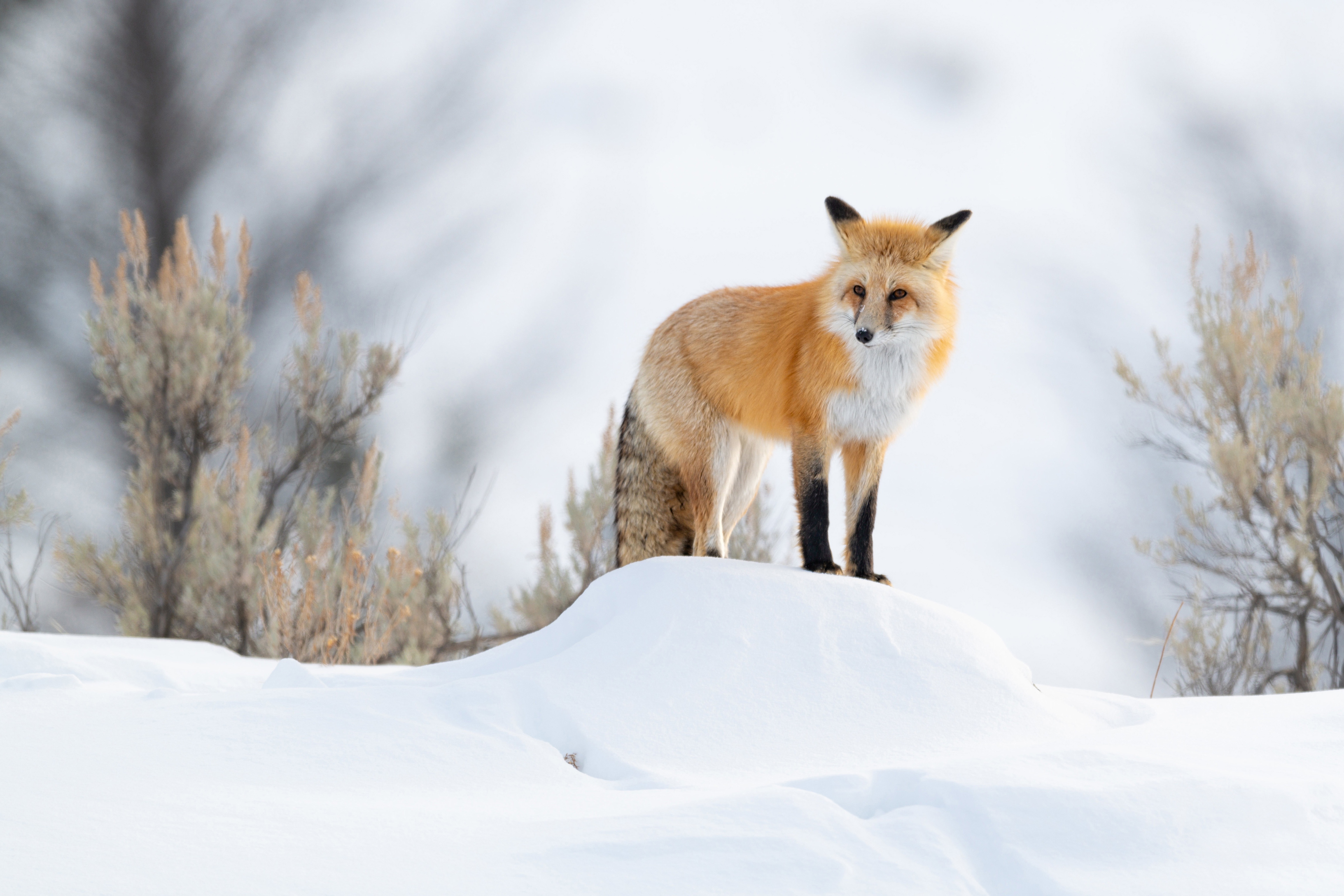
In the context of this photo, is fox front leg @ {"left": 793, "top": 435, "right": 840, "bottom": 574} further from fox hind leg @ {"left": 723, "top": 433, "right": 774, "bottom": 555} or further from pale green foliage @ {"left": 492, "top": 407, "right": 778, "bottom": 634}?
pale green foliage @ {"left": 492, "top": 407, "right": 778, "bottom": 634}

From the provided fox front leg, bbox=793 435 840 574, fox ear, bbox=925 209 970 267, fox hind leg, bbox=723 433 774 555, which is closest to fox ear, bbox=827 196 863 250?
fox ear, bbox=925 209 970 267

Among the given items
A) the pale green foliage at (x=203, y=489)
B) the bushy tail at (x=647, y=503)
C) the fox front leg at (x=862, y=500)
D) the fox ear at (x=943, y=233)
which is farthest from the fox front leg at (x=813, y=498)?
the pale green foliage at (x=203, y=489)

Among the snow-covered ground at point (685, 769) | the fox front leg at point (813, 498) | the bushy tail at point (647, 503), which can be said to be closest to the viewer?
the snow-covered ground at point (685, 769)

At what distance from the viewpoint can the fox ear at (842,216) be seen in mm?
3254

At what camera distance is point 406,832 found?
1697 millimetres

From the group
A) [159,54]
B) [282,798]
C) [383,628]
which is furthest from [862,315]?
[159,54]

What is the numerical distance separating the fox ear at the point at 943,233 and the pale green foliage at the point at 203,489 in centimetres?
450

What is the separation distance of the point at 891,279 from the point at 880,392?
14.4 inches

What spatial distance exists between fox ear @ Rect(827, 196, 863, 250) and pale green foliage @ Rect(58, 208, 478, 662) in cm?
430

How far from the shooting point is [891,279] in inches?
121

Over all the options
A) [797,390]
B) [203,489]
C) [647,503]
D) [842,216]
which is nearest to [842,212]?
[842,216]

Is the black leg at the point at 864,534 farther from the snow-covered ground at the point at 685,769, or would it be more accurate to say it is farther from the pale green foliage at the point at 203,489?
the pale green foliage at the point at 203,489

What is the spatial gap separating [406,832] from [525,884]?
30 centimetres

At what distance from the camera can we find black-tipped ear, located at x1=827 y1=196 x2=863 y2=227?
3268mm
